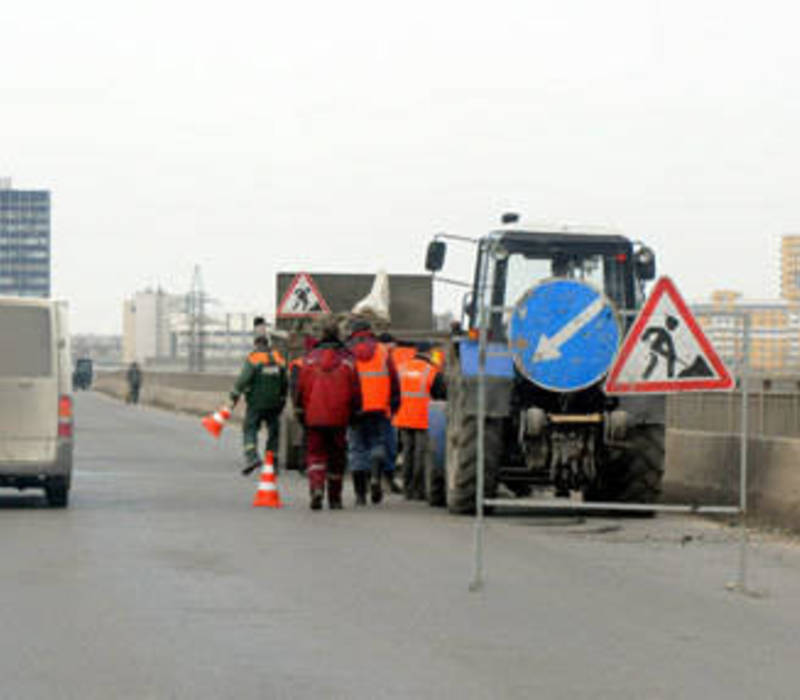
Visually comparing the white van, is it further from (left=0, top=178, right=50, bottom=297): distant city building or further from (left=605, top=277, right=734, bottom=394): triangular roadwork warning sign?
(left=0, top=178, right=50, bottom=297): distant city building

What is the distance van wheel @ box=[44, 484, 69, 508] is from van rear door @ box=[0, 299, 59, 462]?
0.41 meters

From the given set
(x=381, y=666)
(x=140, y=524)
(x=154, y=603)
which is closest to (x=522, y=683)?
(x=381, y=666)

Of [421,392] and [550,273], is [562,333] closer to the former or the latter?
[550,273]

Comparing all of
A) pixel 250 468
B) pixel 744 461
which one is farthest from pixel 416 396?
pixel 744 461

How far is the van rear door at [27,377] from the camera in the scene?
1892 centimetres

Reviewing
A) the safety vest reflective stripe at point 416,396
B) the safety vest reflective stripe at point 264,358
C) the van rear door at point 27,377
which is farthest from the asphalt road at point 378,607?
the safety vest reflective stripe at point 264,358

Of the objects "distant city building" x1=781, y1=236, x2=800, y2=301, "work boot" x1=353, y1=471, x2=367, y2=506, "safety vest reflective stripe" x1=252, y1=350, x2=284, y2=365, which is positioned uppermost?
"distant city building" x1=781, y1=236, x2=800, y2=301

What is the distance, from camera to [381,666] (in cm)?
921

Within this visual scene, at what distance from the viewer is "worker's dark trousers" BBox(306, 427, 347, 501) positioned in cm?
1911

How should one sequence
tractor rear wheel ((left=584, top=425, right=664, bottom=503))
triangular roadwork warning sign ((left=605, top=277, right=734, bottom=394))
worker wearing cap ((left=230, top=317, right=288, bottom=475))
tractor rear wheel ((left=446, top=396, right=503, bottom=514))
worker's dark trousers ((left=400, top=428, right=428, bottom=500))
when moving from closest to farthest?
1. triangular roadwork warning sign ((left=605, top=277, right=734, bottom=394))
2. tractor rear wheel ((left=446, top=396, right=503, bottom=514))
3. tractor rear wheel ((left=584, top=425, right=664, bottom=503))
4. worker's dark trousers ((left=400, top=428, right=428, bottom=500))
5. worker wearing cap ((left=230, top=317, right=288, bottom=475))

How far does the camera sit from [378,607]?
1148cm

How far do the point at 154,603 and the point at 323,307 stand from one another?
670 inches

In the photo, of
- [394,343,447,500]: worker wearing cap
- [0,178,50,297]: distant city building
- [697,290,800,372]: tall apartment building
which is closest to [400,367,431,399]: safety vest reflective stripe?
[394,343,447,500]: worker wearing cap

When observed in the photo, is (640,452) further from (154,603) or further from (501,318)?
(154,603)
